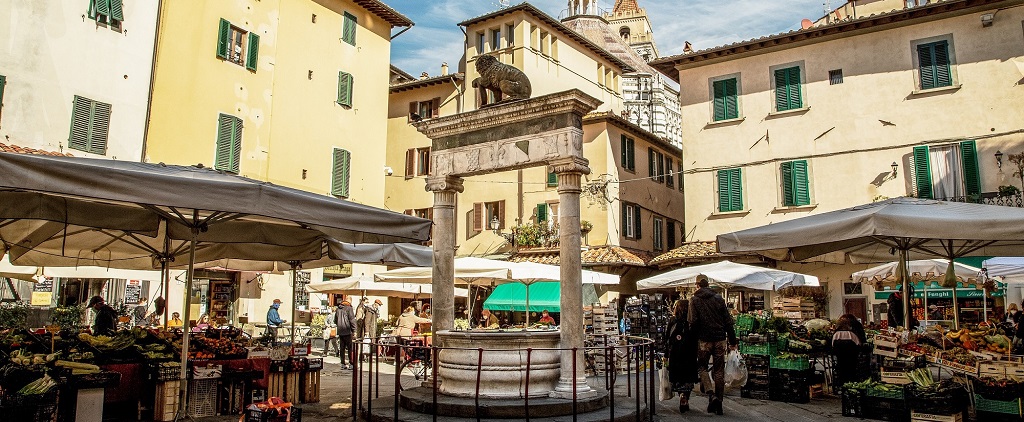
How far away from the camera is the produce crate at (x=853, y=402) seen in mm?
8758

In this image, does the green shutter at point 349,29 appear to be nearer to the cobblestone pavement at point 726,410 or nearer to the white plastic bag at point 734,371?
the cobblestone pavement at point 726,410

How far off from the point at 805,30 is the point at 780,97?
2104 millimetres

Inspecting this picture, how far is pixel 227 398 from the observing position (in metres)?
8.90

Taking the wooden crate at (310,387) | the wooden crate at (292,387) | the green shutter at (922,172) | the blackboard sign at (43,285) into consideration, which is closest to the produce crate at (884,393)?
the wooden crate at (310,387)

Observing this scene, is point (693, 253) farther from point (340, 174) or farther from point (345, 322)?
point (340, 174)

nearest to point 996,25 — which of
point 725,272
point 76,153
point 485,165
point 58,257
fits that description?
point 725,272

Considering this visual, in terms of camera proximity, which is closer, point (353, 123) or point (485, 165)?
point (485, 165)

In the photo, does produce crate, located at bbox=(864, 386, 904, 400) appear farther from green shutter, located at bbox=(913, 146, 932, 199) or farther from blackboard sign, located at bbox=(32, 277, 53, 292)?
blackboard sign, located at bbox=(32, 277, 53, 292)

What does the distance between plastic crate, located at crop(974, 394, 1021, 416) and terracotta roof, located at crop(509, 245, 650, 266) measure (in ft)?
55.3

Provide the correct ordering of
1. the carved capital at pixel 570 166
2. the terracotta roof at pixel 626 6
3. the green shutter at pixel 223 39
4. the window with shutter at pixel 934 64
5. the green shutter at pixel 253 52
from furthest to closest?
the terracotta roof at pixel 626 6 < the green shutter at pixel 253 52 < the green shutter at pixel 223 39 < the window with shutter at pixel 934 64 < the carved capital at pixel 570 166

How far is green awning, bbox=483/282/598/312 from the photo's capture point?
23234mm

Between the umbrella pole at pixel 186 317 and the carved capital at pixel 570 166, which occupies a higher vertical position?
the carved capital at pixel 570 166

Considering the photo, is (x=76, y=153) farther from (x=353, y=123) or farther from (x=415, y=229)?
(x=415, y=229)

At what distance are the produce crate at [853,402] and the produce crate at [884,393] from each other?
0.14 metres
